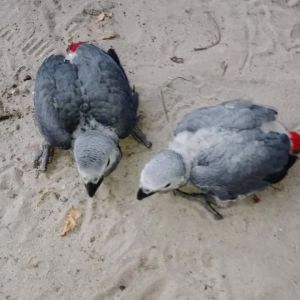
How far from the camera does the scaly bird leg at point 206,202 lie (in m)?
3.46

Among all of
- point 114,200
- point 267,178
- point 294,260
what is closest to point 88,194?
point 114,200

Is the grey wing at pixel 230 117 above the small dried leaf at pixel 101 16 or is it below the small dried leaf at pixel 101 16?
below

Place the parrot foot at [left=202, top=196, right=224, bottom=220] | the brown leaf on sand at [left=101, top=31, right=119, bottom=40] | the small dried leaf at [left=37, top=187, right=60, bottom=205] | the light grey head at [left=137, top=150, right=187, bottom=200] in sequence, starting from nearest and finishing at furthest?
the light grey head at [left=137, top=150, right=187, bottom=200] < the parrot foot at [left=202, top=196, right=224, bottom=220] < the small dried leaf at [left=37, top=187, right=60, bottom=205] < the brown leaf on sand at [left=101, top=31, right=119, bottom=40]

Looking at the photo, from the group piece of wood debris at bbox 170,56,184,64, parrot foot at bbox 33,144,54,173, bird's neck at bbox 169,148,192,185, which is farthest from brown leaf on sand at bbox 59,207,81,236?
piece of wood debris at bbox 170,56,184,64

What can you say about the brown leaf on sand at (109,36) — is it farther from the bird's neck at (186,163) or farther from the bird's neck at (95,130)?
the bird's neck at (186,163)

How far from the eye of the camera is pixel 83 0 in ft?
15.0

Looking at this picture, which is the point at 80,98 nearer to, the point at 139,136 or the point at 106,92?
the point at 106,92

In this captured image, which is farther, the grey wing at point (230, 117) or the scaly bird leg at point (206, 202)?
the scaly bird leg at point (206, 202)

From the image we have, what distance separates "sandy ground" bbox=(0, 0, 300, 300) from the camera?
3.27m

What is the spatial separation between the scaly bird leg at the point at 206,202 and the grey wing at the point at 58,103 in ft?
2.71

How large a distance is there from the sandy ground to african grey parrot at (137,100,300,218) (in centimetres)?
28

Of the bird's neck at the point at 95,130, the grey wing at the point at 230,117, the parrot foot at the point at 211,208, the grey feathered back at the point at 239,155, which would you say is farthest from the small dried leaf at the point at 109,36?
the parrot foot at the point at 211,208

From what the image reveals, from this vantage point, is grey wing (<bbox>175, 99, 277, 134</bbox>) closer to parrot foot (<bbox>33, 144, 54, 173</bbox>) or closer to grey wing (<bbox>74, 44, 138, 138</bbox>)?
grey wing (<bbox>74, 44, 138, 138</bbox>)

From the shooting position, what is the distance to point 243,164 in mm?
3203
